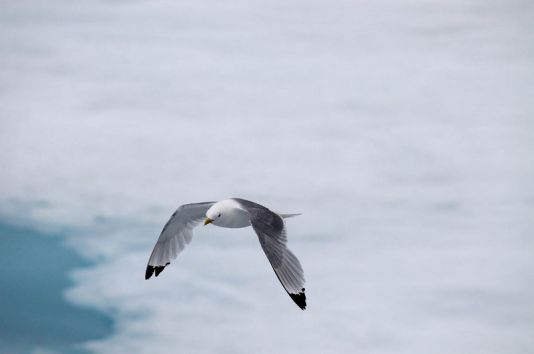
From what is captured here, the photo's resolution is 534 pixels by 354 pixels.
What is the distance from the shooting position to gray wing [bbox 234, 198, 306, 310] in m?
8.80

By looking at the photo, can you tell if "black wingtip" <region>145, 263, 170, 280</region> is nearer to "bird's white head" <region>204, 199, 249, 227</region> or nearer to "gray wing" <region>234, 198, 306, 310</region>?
"bird's white head" <region>204, 199, 249, 227</region>

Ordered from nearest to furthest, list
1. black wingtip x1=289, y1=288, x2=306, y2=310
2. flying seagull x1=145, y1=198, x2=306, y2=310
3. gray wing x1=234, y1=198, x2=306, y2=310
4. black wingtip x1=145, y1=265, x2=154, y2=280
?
black wingtip x1=289, y1=288, x2=306, y2=310 → gray wing x1=234, y1=198, x2=306, y2=310 → flying seagull x1=145, y1=198, x2=306, y2=310 → black wingtip x1=145, y1=265, x2=154, y2=280

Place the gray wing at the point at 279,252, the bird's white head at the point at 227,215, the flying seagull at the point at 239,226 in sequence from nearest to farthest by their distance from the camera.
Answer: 1. the gray wing at the point at 279,252
2. the flying seagull at the point at 239,226
3. the bird's white head at the point at 227,215

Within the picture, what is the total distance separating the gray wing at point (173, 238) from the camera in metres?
11.9

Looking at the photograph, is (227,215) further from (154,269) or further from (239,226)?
(154,269)

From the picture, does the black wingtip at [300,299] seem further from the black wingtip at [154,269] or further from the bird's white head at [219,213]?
the black wingtip at [154,269]

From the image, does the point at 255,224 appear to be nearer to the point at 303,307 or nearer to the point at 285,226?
the point at 285,226

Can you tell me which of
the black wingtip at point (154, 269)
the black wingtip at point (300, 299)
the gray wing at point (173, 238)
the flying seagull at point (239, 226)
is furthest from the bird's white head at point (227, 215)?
the black wingtip at point (300, 299)

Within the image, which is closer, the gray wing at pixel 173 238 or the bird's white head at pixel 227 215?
the bird's white head at pixel 227 215

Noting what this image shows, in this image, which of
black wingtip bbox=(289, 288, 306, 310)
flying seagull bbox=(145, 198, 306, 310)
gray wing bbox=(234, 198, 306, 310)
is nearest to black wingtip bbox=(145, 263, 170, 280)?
flying seagull bbox=(145, 198, 306, 310)

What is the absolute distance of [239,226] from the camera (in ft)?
34.6

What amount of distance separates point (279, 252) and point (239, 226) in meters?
1.51

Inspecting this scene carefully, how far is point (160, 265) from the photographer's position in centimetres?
1191

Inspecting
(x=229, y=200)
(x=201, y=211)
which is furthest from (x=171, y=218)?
(x=229, y=200)
